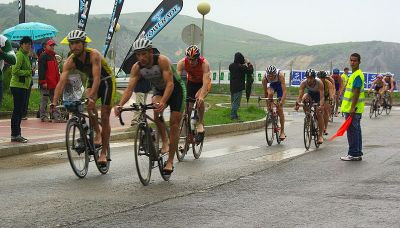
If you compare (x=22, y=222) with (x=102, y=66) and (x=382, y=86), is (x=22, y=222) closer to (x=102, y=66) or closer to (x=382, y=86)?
(x=102, y=66)

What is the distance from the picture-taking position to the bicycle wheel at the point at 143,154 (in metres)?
9.87

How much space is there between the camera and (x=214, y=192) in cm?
934

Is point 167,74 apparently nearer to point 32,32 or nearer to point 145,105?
point 145,105

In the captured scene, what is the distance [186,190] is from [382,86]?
2254cm

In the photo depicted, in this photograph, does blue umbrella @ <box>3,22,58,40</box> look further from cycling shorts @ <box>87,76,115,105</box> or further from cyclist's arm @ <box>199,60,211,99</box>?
cycling shorts @ <box>87,76,115,105</box>

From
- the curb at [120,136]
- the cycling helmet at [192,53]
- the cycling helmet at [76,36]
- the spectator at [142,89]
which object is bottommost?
the curb at [120,136]

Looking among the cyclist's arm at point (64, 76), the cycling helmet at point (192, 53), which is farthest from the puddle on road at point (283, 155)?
the cyclist's arm at point (64, 76)

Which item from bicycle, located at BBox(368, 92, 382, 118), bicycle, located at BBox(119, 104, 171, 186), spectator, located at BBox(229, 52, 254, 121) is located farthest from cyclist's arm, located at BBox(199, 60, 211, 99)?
bicycle, located at BBox(368, 92, 382, 118)

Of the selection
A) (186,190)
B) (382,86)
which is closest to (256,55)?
(382,86)

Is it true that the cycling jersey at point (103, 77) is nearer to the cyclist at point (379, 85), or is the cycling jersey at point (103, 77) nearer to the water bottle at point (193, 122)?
the water bottle at point (193, 122)

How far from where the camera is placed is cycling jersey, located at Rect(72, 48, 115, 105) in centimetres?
1075

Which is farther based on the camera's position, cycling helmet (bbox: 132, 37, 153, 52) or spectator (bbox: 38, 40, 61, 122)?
spectator (bbox: 38, 40, 61, 122)

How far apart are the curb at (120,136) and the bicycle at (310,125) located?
3466mm

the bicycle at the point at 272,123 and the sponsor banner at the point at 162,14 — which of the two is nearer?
the bicycle at the point at 272,123
